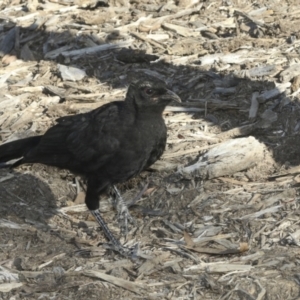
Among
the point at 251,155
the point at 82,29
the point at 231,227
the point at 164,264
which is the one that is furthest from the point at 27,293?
the point at 82,29

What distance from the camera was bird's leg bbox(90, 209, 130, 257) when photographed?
21.8 ft

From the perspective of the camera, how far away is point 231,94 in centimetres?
874

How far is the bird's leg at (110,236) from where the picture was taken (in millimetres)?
6652

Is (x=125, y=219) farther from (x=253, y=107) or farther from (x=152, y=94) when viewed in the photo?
(x=253, y=107)

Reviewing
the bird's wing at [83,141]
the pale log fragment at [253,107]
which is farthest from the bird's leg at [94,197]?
the pale log fragment at [253,107]

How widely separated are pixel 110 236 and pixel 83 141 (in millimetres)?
896

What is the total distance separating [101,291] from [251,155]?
222cm

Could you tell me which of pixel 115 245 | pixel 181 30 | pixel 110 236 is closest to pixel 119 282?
pixel 115 245

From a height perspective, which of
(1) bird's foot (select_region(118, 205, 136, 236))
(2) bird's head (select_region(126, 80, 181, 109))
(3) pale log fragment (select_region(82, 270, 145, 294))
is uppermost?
(2) bird's head (select_region(126, 80, 181, 109))

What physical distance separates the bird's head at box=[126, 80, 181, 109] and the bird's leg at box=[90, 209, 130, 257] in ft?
3.40

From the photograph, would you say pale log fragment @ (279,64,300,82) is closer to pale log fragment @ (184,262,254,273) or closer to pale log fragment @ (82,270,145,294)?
pale log fragment @ (184,262,254,273)

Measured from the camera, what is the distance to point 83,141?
23.4 feet

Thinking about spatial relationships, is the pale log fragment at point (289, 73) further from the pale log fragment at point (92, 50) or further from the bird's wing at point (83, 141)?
the bird's wing at point (83, 141)

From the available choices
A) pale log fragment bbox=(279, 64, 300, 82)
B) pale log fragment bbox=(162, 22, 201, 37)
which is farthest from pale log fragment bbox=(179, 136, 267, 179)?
pale log fragment bbox=(162, 22, 201, 37)
